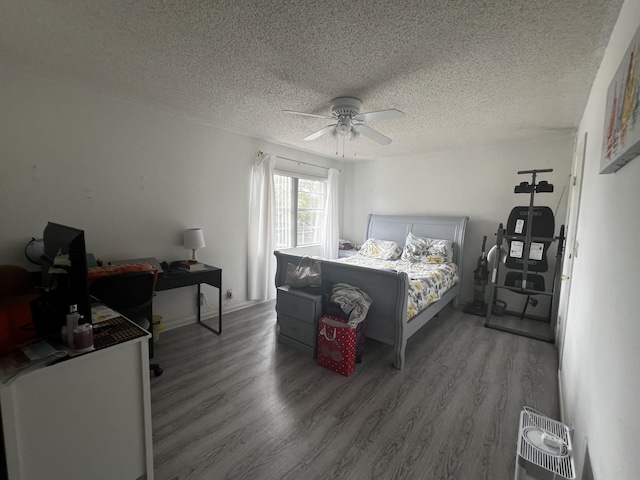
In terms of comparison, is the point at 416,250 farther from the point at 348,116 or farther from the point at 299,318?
the point at 348,116

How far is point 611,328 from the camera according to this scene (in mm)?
986

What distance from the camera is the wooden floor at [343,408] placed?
1.55 metres

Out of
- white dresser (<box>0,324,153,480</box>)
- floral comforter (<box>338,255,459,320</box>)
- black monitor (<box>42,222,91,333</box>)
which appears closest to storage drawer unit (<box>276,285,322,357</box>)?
floral comforter (<box>338,255,459,320</box>)

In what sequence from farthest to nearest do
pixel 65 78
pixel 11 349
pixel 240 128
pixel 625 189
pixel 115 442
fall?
pixel 240 128
pixel 65 78
pixel 115 442
pixel 11 349
pixel 625 189

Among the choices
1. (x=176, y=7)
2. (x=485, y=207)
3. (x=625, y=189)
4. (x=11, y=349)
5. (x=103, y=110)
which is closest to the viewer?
(x=625, y=189)

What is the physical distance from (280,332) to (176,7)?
2.62 meters

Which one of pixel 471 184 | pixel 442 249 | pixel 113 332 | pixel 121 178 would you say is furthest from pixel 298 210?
pixel 113 332

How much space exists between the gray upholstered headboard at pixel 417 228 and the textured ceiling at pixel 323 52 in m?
1.68

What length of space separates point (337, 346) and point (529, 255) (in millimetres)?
2556

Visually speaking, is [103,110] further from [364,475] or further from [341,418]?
[364,475]

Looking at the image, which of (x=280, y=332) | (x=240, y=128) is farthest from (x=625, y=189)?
(x=240, y=128)

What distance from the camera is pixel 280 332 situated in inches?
114

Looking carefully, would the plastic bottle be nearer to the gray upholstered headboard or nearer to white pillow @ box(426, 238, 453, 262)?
white pillow @ box(426, 238, 453, 262)

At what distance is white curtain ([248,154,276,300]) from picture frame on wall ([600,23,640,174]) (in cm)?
334
